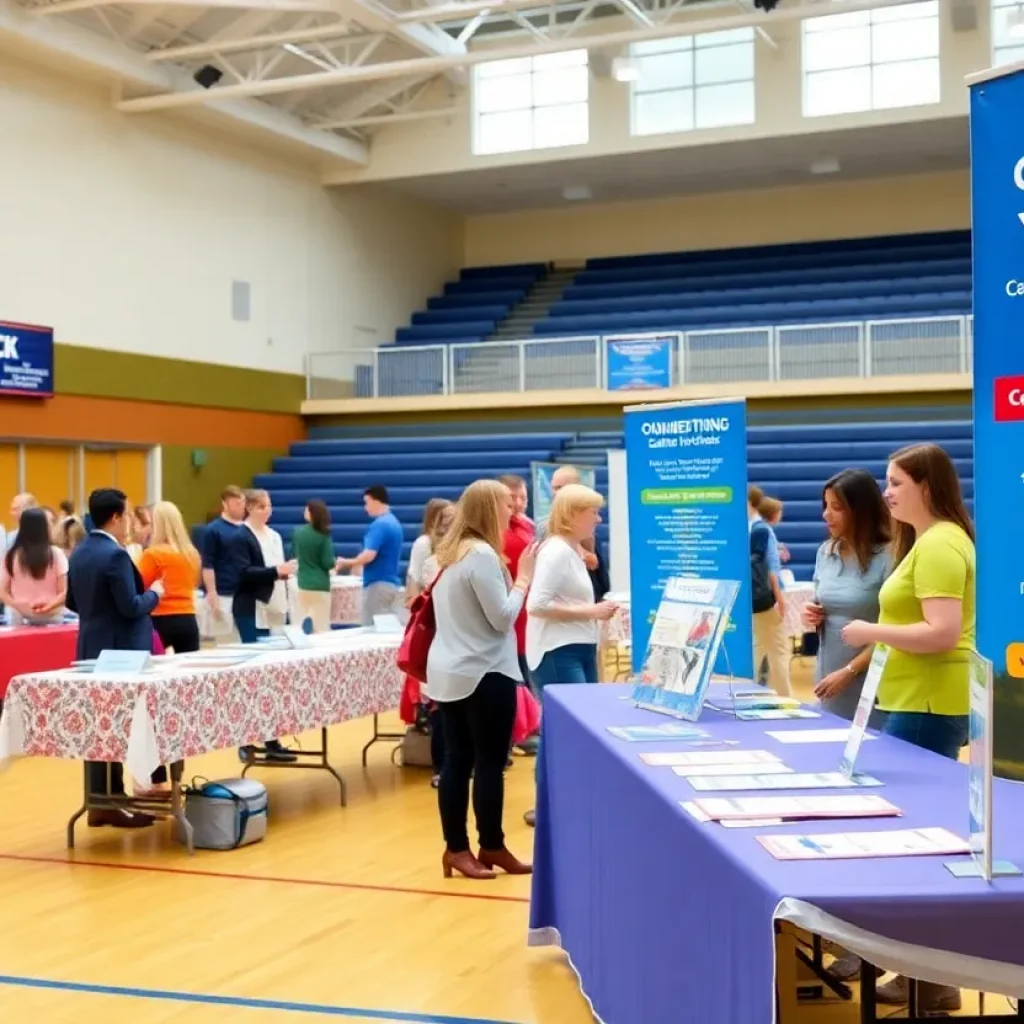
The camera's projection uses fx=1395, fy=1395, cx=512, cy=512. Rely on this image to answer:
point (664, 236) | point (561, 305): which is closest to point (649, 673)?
point (561, 305)

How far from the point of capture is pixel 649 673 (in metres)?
3.80

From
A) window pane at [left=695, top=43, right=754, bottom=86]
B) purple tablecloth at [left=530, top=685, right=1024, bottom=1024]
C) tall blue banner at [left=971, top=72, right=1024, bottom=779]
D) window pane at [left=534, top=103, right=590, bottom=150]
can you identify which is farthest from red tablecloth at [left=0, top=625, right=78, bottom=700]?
window pane at [left=695, top=43, right=754, bottom=86]

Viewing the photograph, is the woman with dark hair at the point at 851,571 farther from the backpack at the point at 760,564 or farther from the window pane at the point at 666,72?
the window pane at the point at 666,72

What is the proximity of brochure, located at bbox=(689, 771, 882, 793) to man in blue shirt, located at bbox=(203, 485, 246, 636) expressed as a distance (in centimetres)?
525

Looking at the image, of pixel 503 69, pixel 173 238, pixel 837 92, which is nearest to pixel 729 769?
pixel 173 238

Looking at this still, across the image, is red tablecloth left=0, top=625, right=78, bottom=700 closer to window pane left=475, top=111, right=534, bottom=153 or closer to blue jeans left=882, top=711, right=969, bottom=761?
blue jeans left=882, top=711, right=969, bottom=761

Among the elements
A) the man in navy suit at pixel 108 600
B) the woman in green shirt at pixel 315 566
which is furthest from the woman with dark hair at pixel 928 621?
the woman in green shirt at pixel 315 566

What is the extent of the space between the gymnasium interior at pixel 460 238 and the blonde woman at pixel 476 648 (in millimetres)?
3836

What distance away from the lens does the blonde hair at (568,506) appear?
16.2 ft

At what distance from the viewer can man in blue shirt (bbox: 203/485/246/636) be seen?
7.63 meters

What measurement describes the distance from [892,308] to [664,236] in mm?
5011

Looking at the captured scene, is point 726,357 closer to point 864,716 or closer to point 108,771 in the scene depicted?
point 108,771

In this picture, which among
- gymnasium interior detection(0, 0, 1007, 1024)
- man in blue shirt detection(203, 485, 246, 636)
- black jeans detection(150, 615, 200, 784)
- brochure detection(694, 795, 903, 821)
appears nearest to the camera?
brochure detection(694, 795, 903, 821)

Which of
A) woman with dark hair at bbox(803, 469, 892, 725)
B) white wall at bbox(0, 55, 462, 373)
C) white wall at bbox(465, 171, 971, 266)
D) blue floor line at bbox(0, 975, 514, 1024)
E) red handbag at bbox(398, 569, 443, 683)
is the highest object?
white wall at bbox(465, 171, 971, 266)
